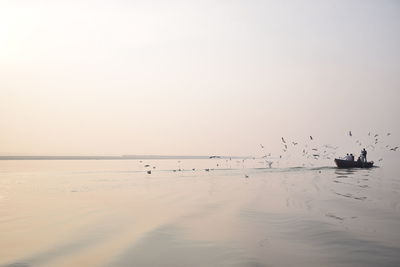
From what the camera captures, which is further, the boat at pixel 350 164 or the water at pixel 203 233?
the boat at pixel 350 164

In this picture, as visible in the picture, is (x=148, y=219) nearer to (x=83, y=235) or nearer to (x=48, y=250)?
(x=83, y=235)

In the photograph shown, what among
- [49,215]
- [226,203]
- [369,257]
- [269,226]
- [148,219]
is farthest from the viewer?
[226,203]

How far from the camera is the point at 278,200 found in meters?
22.4

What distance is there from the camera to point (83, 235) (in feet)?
40.3

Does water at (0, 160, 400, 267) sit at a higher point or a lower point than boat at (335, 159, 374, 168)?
lower

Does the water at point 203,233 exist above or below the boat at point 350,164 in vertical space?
below

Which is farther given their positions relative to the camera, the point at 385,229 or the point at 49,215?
the point at 49,215

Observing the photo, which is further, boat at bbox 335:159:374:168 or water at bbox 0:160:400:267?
boat at bbox 335:159:374:168

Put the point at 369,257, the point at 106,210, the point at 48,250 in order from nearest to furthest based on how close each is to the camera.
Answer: the point at 369,257 → the point at 48,250 → the point at 106,210

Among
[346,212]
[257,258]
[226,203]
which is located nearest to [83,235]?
[257,258]

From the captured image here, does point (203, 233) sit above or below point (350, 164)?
below

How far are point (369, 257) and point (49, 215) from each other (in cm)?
1409

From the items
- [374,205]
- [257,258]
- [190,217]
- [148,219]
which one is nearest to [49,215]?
[148,219]

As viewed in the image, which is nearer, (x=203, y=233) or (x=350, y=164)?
(x=203, y=233)
